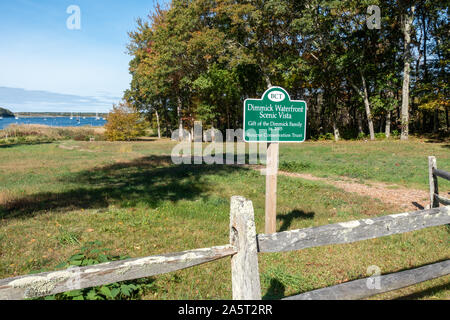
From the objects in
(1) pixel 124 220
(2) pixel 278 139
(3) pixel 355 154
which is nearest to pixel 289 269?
(2) pixel 278 139

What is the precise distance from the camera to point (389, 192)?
11.0 metres

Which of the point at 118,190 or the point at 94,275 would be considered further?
the point at 118,190

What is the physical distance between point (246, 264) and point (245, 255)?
79 millimetres

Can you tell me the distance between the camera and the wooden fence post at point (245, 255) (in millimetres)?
2672

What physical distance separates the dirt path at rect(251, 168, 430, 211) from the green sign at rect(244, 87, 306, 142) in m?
5.40

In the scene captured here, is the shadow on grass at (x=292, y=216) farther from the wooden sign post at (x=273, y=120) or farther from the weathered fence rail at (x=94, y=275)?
the weathered fence rail at (x=94, y=275)

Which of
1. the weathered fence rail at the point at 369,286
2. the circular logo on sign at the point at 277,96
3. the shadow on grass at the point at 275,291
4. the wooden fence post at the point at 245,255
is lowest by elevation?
the shadow on grass at the point at 275,291

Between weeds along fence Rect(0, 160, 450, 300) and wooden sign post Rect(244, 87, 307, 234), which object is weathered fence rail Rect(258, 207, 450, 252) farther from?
wooden sign post Rect(244, 87, 307, 234)

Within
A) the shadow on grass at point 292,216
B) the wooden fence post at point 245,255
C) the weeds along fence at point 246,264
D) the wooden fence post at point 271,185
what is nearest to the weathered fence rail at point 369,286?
the weeds along fence at point 246,264

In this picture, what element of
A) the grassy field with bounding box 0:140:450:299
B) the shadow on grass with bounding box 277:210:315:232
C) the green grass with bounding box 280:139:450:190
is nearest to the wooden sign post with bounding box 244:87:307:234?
the shadow on grass with bounding box 277:210:315:232

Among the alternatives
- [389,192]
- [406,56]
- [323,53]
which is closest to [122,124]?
[323,53]

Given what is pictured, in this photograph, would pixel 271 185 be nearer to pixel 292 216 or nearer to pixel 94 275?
pixel 292 216

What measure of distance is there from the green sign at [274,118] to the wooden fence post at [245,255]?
304 cm

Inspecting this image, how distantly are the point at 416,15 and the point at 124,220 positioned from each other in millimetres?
36999
